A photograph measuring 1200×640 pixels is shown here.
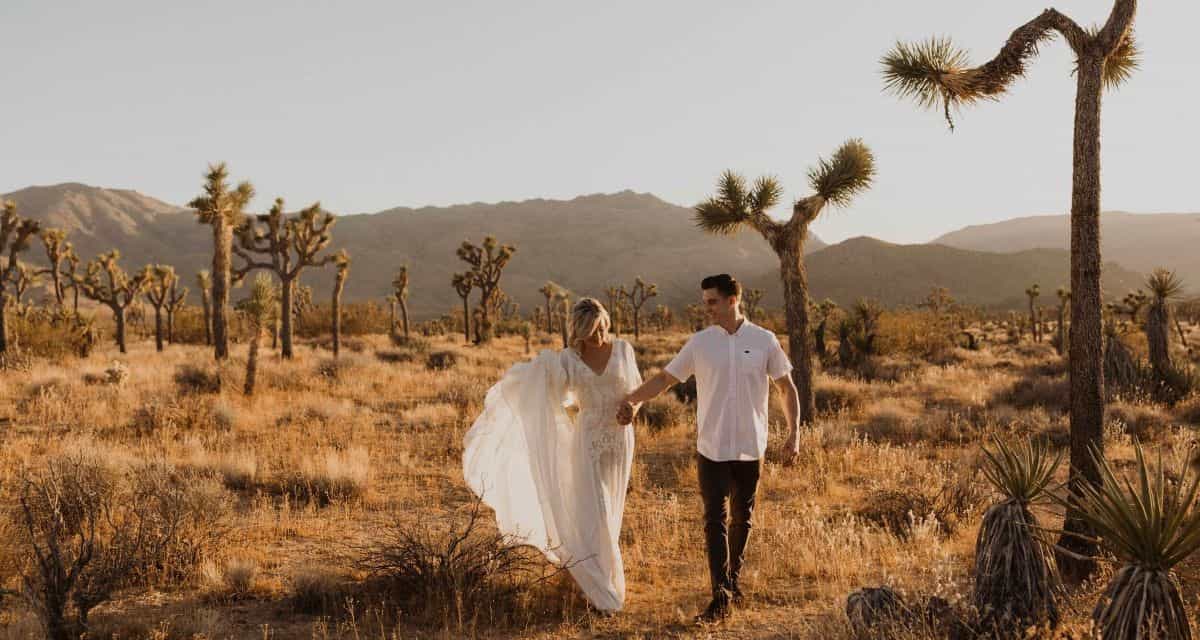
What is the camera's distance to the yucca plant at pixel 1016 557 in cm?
378

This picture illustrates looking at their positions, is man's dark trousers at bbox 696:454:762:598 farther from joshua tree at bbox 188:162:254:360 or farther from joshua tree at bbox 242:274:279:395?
joshua tree at bbox 188:162:254:360

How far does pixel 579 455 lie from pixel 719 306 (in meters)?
1.33

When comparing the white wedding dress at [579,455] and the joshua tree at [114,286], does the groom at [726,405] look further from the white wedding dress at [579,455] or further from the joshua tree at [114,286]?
the joshua tree at [114,286]

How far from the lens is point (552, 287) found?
135 feet

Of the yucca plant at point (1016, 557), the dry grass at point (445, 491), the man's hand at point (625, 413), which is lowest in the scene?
the dry grass at point (445, 491)

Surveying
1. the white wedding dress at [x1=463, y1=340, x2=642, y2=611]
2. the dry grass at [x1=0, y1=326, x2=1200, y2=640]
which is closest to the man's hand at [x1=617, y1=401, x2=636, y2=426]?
the white wedding dress at [x1=463, y1=340, x2=642, y2=611]

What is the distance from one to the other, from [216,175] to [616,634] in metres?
20.9

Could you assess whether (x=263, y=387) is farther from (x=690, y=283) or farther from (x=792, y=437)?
(x=690, y=283)

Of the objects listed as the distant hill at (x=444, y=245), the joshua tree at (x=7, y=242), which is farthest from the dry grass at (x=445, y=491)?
the distant hill at (x=444, y=245)

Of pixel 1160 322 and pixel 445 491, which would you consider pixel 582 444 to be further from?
pixel 1160 322

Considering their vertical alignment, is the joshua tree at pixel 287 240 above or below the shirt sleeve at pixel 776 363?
above

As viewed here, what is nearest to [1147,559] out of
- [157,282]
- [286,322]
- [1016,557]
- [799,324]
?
[1016,557]

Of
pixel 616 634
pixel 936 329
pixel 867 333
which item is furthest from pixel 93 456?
pixel 936 329

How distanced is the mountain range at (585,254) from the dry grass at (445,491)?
88.4 metres
